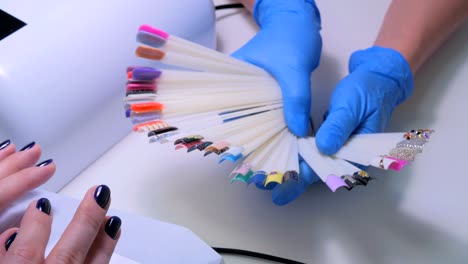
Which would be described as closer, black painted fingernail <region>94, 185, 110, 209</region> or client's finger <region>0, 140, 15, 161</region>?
black painted fingernail <region>94, 185, 110, 209</region>

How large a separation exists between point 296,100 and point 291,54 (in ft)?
0.34

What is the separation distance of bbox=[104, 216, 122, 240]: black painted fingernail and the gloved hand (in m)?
0.27

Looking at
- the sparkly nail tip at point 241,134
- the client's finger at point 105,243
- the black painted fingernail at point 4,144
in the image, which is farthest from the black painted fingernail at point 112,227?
the black painted fingernail at point 4,144

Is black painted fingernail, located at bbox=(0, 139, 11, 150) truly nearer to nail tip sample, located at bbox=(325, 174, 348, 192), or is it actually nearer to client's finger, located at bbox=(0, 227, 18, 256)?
client's finger, located at bbox=(0, 227, 18, 256)

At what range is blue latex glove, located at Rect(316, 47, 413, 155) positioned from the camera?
20.8 inches

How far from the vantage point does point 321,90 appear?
74 centimetres

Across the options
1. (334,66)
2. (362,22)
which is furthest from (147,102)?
(362,22)

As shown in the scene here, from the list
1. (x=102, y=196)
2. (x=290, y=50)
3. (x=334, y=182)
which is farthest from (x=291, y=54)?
(x=102, y=196)

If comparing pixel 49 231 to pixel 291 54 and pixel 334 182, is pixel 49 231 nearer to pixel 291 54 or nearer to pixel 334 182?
pixel 334 182

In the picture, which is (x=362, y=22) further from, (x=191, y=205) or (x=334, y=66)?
(x=191, y=205)

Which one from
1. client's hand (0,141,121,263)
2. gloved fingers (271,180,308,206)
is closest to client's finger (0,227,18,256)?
client's hand (0,141,121,263)

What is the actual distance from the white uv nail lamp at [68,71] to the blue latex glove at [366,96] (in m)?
0.31

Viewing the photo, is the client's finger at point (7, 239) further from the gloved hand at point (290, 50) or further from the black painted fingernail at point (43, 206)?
the gloved hand at point (290, 50)

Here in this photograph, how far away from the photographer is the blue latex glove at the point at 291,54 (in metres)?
0.56
